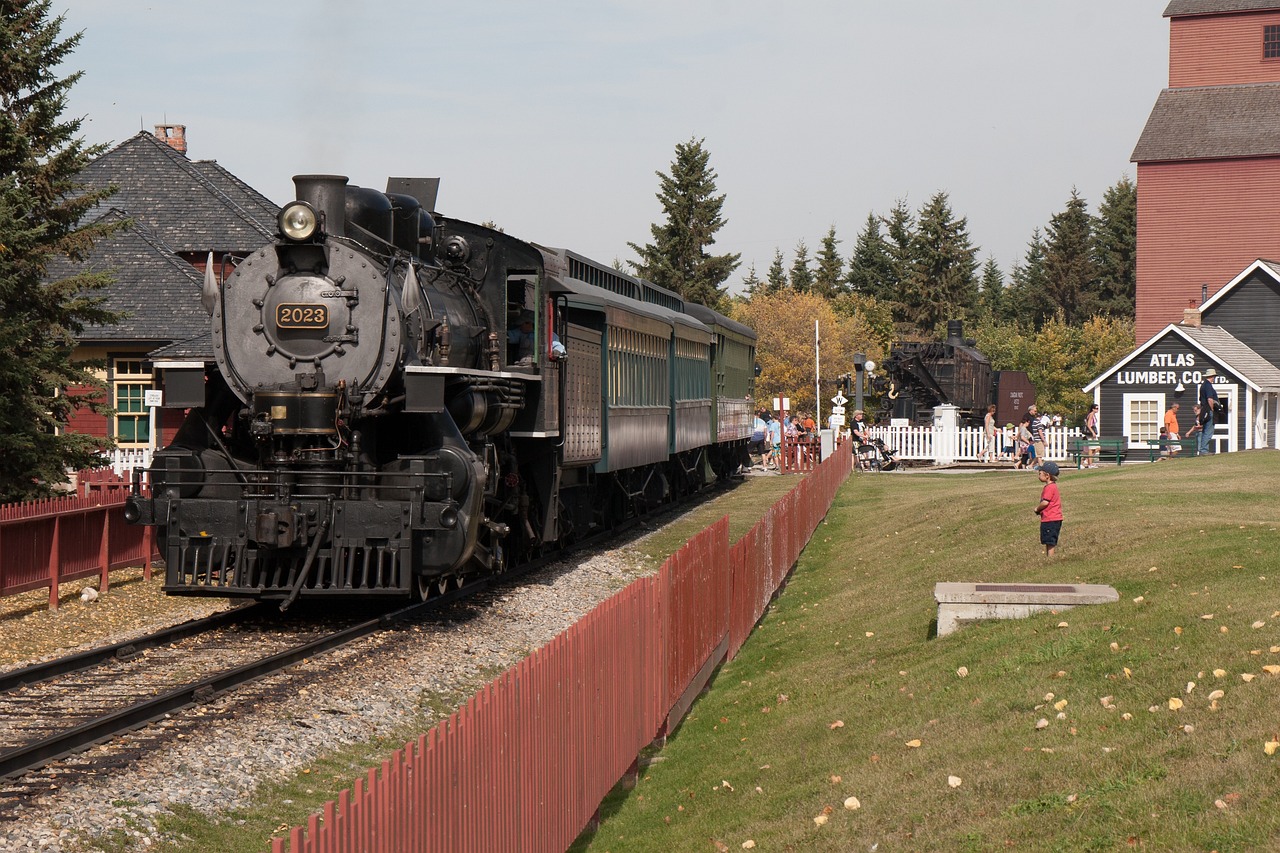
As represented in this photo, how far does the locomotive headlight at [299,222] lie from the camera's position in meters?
13.0

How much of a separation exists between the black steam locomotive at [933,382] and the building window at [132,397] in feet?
84.7

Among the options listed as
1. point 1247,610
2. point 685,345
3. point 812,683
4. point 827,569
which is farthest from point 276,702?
point 685,345

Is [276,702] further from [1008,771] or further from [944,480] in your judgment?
[944,480]

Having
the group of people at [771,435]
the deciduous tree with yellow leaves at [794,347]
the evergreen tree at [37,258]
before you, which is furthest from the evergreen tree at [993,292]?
the evergreen tree at [37,258]

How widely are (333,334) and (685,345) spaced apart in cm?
1472

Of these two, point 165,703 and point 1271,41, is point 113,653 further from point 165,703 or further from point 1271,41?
point 1271,41

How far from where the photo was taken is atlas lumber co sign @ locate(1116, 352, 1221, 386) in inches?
1615

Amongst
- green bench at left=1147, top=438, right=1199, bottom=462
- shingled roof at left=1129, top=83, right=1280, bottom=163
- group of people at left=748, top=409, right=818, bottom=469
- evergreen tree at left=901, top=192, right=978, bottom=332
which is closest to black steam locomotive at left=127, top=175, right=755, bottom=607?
group of people at left=748, top=409, right=818, bottom=469

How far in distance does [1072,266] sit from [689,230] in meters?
37.7

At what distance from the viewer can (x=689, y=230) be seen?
77.9 meters

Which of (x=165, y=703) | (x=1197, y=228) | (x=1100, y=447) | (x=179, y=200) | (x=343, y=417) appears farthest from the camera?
(x=1197, y=228)

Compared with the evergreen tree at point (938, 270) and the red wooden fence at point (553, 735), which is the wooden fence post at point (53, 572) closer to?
the red wooden fence at point (553, 735)

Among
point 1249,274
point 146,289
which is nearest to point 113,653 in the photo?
point 146,289

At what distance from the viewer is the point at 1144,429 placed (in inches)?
1658
